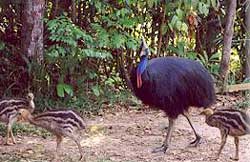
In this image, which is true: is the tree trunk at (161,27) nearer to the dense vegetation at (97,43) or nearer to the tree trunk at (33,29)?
the dense vegetation at (97,43)

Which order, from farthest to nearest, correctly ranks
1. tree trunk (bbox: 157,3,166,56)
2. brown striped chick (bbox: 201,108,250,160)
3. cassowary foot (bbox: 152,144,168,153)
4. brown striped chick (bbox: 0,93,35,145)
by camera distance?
tree trunk (bbox: 157,3,166,56) < brown striped chick (bbox: 0,93,35,145) < cassowary foot (bbox: 152,144,168,153) < brown striped chick (bbox: 201,108,250,160)

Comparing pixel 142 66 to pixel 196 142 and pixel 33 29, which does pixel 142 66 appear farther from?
pixel 33 29

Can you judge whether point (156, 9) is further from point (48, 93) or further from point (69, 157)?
point (69, 157)

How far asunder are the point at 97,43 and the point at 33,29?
0.67m

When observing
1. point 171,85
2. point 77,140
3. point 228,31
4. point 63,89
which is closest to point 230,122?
point 171,85

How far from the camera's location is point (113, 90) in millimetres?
7164

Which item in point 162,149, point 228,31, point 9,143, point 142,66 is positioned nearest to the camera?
point 142,66

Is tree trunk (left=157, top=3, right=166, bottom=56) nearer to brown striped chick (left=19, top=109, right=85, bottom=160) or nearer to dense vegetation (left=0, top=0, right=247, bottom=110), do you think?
dense vegetation (left=0, top=0, right=247, bottom=110)

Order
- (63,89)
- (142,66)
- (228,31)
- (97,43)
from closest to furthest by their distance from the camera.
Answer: (142,66)
(63,89)
(97,43)
(228,31)

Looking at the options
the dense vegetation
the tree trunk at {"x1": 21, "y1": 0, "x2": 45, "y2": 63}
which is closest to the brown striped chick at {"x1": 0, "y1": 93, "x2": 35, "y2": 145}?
the dense vegetation

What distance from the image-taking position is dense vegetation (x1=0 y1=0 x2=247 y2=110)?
21.2 ft

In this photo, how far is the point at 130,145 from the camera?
211 inches

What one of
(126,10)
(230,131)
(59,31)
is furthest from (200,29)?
(230,131)

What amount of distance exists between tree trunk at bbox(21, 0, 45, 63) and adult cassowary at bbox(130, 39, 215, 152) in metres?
1.65
